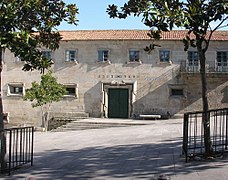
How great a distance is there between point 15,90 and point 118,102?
331 inches

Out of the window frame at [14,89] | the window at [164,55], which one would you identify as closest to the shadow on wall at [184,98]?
the window at [164,55]

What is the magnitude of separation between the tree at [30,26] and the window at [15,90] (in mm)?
21360

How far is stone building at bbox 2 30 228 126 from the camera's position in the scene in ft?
86.3

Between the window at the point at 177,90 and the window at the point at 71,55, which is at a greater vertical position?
the window at the point at 71,55

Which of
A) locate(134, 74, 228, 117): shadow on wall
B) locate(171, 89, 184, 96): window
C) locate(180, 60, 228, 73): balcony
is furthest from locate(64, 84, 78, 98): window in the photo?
locate(180, 60, 228, 73): balcony

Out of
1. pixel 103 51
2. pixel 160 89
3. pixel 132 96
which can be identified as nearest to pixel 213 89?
pixel 160 89

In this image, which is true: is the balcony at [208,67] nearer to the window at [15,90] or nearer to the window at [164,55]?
the window at [164,55]

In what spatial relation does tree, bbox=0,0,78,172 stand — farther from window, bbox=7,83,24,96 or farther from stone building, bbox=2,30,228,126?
window, bbox=7,83,24,96

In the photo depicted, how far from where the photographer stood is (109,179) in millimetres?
6758

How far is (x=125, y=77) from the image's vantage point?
27.3 meters

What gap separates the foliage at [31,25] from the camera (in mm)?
6805

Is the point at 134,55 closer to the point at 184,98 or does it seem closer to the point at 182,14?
the point at 184,98

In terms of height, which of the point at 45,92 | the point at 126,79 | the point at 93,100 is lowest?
the point at 93,100

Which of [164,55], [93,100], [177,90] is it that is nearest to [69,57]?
[93,100]
